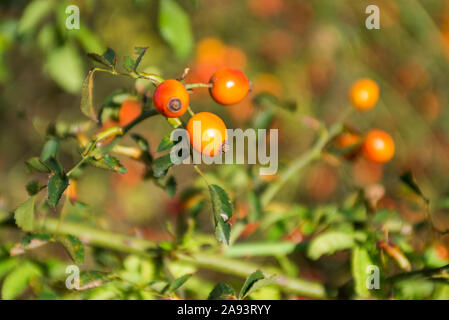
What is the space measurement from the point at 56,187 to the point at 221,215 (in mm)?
348

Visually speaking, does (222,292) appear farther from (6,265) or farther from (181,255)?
(6,265)

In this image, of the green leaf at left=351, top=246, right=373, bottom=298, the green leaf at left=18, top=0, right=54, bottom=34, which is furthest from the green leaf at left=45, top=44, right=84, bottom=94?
the green leaf at left=351, top=246, right=373, bottom=298

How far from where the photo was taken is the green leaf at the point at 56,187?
88 centimetres

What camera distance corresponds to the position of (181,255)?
119 centimetres

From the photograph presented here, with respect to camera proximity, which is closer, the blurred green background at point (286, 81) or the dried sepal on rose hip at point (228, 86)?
the dried sepal on rose hip at point (228, 86)

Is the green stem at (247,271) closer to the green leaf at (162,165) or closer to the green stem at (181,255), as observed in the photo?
the green stem at (181,255)

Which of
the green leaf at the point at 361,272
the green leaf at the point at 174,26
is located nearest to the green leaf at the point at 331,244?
the green leaf at the point at 361,272

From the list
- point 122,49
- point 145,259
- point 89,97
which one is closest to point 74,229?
point 145,259

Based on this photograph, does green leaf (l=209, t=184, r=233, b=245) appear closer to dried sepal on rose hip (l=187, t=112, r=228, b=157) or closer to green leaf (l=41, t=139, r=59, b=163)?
dried sepal on rose hip (l=187, t=112, r=228, b=157)

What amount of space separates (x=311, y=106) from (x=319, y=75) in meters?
0.58

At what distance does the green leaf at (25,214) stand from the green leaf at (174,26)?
0.84 m

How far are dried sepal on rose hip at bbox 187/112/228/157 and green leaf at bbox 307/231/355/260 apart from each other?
1.52 ft

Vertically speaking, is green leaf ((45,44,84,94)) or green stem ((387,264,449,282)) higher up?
green leaf ((45,44,84,94))

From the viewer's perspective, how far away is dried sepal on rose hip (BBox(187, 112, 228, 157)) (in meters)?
0.84
